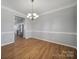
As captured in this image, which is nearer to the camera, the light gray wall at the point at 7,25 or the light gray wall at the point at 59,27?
the light gray wall at the point at 59,27

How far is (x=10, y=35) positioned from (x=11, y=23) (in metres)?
0.88

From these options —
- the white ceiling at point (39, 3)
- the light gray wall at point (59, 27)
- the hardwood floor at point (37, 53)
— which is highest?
the white ceiling at point (39, 3)

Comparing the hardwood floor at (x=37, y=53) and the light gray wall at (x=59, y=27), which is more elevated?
the light gray wall at (x=59, y=27)

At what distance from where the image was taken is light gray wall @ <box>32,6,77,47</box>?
322cm

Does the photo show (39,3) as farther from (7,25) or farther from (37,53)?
(37,53)

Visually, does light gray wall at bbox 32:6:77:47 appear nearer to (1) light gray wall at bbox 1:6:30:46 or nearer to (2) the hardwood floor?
(2) the hardwood floor

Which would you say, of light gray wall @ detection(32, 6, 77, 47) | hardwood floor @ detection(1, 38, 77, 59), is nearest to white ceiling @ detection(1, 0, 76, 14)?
light gray wall @ detection(32, 6, 77, 47)

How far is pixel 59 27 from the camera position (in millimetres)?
3951

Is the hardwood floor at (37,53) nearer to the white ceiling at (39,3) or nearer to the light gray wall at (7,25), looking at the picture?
the light gray wall at (7,25)

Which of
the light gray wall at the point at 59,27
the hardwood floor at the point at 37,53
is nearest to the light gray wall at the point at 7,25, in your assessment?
the hardwood floor at the point at 37,53

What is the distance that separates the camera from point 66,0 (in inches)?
123

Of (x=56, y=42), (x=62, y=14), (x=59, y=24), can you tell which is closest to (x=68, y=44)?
(x=56, y=42)

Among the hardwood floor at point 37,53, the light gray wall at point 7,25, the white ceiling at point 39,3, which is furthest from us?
the light gray wall at point 7,25

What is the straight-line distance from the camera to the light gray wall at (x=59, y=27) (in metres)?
3.22
